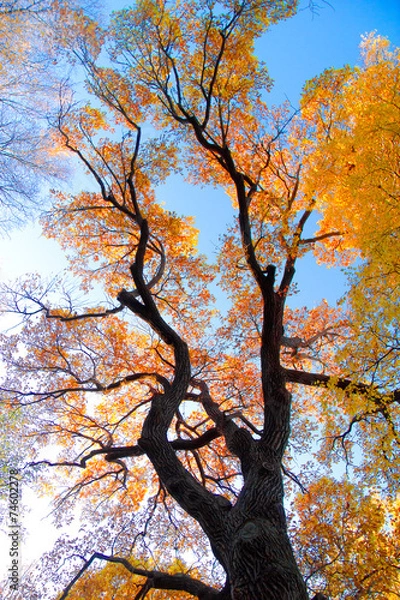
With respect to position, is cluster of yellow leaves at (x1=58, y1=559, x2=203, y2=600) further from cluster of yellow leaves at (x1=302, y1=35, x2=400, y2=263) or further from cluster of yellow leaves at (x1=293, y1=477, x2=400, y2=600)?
cluster of yellow leaves at (x1=302, y1=35, x2=400, y2=263)

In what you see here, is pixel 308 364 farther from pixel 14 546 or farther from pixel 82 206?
pixel 14 546

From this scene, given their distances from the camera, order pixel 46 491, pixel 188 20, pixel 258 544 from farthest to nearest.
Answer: pixel 46 491 → pixel 188 20 → pixel 258 544

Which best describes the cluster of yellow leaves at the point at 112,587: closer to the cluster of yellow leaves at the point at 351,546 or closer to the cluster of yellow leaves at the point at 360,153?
the cluster of yellow leaves at the point at 351,546

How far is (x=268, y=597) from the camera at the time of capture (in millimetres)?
3562

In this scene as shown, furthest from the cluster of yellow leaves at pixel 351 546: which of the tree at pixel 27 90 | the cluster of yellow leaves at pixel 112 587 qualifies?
the tree at pixel 27 90

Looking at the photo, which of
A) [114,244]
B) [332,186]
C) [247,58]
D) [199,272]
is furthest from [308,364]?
[247,58]

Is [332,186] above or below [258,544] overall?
above

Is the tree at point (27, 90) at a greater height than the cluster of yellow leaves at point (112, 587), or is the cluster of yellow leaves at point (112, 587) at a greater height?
the tree at point (27, 90)

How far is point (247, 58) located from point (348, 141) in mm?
3220

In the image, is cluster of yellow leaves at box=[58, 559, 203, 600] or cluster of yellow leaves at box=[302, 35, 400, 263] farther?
cluster of yellow leaves at box=[58, 559, 203, 600]

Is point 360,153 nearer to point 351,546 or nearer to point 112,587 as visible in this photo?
point 351,546

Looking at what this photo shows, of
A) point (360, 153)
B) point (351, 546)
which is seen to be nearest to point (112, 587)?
point (351, 546)

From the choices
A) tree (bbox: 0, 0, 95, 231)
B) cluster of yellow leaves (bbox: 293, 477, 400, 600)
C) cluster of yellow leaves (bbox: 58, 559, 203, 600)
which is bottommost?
cluster of yellow leaves (bbox: 58, 559, 203, 600)

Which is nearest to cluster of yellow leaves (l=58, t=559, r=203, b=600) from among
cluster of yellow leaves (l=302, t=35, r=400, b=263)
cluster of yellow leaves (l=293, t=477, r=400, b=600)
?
cluster of yellow leaves (l=293, t=477, r=400, b=600)
